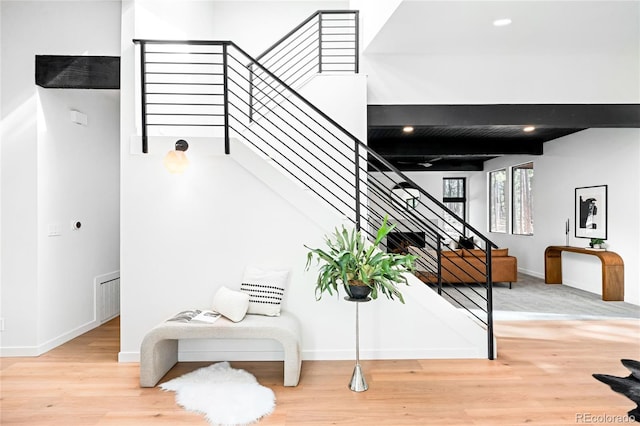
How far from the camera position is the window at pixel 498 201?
1057cm

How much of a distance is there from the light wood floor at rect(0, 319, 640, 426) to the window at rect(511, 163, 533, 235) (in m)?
5.73

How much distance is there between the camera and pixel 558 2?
3.84 m

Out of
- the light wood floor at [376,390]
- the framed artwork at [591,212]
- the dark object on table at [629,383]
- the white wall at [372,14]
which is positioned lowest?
the light wood floor at [376,390]

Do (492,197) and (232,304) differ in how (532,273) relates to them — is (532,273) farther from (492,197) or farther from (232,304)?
(232,304)

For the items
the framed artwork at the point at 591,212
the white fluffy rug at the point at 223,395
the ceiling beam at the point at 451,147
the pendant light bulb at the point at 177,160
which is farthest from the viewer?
the ceiling beam at the point at 451,147

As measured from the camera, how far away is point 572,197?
7.72m

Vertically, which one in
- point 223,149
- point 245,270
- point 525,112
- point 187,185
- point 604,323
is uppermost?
point 525,112

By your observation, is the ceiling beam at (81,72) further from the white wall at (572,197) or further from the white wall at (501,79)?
the white wall at (572,197)

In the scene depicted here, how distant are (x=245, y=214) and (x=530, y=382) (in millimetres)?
2836

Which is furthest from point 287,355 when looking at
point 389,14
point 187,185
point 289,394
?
point 389,14

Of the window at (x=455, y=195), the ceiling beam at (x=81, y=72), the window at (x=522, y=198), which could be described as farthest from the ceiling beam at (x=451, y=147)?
the ceiling beam at (x=81, y=72)

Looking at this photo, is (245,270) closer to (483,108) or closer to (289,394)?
(289,394)

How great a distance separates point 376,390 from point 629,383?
81.4 inches

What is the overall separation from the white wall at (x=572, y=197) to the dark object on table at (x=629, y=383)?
3484 mm
